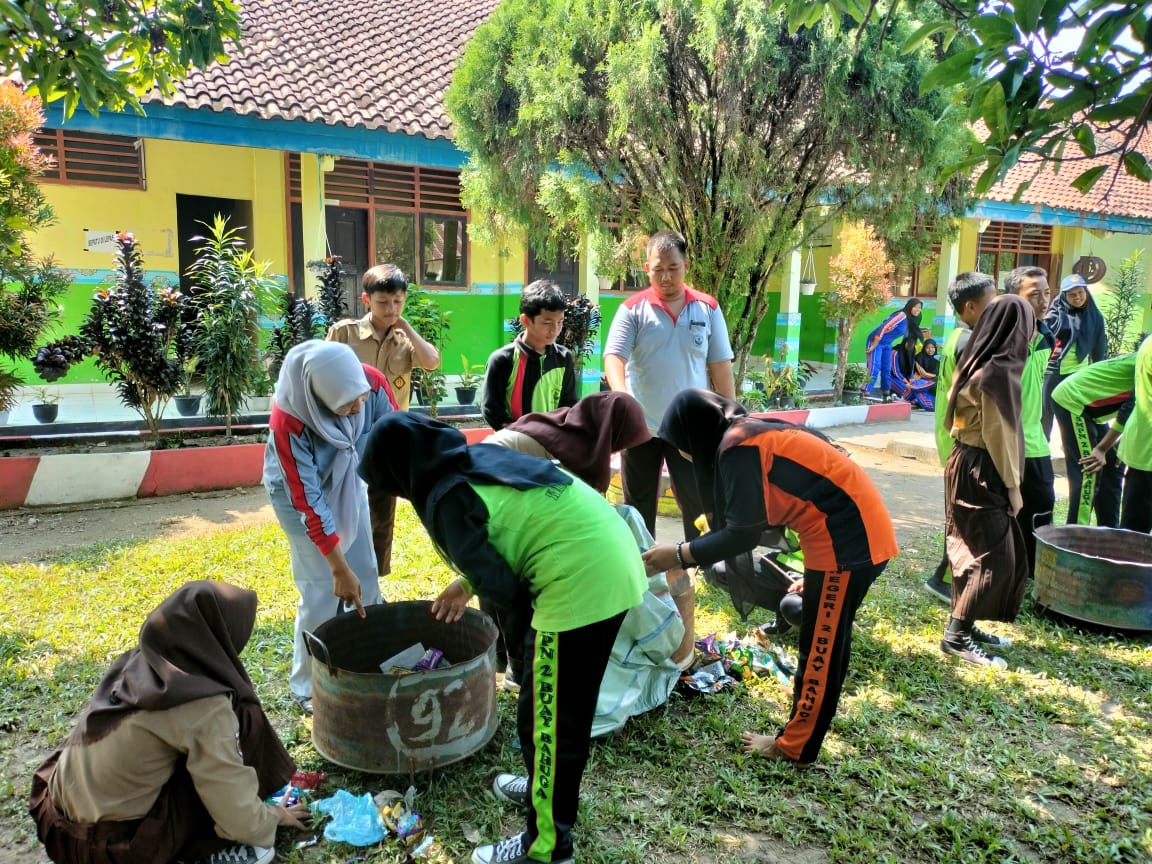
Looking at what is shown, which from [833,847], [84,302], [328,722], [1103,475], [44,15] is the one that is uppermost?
[44,15]

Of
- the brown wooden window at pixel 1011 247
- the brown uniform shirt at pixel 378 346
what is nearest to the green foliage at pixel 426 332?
the brown uniform shirt at pixel 378 346

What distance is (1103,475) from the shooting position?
5523mm

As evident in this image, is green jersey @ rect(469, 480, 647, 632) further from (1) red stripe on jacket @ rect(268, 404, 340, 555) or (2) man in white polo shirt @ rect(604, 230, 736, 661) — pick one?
(2) man in white polo shirt @ rect(604, 230, 736, 661)

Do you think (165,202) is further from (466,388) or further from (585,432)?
(585,432)

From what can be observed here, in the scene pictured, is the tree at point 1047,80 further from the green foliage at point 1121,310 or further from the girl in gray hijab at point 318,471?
the green foliage at point 1121,310

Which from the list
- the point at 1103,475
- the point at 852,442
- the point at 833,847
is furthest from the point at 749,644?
the point at 852,442

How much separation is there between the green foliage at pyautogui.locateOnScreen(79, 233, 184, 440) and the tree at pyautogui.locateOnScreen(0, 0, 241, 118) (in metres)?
2.78

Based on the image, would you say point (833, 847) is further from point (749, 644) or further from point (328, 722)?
point (328, 722)

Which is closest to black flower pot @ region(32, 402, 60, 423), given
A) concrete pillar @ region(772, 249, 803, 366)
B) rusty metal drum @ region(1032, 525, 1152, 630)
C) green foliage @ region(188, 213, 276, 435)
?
green foliage @ region(188, 213, 276, 435)

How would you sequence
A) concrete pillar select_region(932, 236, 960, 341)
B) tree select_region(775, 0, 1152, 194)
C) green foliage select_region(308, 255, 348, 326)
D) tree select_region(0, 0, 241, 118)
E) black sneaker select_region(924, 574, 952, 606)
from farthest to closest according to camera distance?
concrete pillar select_region(932, 236, 960, 341) → green foliage select_region(308, 255, 348, 326) → black sneaker select_region(924, 574, 952, 606) → tree select_region(0, 0, 241, 118) → tree select_region(775, 0, 1152, 194)

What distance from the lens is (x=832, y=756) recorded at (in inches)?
127

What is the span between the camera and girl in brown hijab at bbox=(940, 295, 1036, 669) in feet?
12.7

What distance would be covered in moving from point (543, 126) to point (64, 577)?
4.67 metres

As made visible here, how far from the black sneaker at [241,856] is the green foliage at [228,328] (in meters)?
5.55
